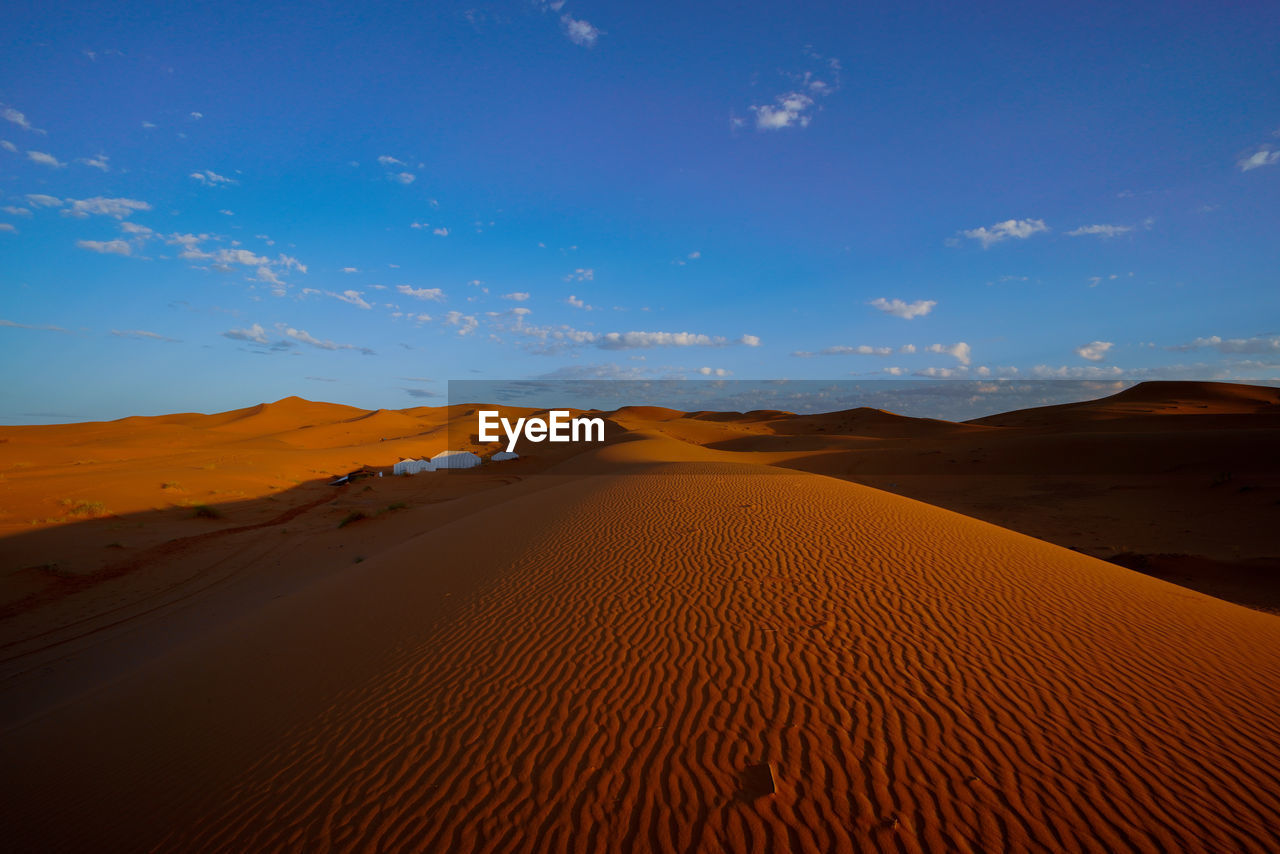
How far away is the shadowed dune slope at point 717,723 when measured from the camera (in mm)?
3146

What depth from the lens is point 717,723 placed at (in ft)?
13.1

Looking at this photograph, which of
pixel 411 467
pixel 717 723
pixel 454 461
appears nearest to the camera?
pixel 717 723

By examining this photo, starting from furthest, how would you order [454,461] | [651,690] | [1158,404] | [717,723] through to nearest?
[1158,404] → [454,461] → [651,690] → [717,723]

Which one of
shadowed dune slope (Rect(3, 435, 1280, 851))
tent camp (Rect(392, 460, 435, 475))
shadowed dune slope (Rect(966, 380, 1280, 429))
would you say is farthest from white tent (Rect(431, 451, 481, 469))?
shadowed dune slope (Rect(966, 380, 1280, 429))

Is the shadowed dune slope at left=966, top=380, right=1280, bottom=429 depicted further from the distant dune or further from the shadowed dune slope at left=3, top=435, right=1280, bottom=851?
the shadowed dune slope at left=3, top=435, right=1280, bottom=851

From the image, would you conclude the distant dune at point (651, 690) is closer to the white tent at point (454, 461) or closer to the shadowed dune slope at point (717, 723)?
the shadowed dune slope at point (717, 723)

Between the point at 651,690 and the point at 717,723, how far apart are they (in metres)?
0.73

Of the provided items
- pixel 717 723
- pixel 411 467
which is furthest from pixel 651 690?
pixel 411 467

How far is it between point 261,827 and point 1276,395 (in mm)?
81826

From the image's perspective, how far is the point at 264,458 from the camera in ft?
89.2

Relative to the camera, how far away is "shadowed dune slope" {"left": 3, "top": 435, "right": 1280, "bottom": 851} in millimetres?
3146

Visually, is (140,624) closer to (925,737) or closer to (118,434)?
(925,737)

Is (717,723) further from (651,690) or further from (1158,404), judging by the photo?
(1158,404)

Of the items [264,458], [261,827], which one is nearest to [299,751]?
[261,827]
